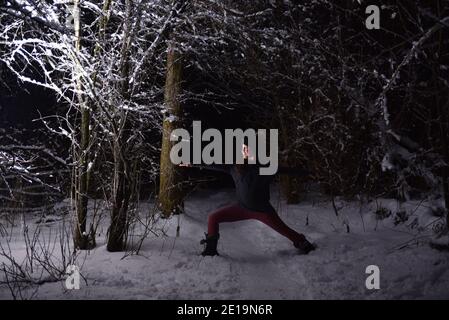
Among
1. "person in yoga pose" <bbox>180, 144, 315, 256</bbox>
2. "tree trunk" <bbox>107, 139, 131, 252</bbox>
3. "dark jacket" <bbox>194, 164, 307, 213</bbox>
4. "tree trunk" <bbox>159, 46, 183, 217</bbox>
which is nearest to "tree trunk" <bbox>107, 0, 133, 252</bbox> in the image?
"tree trunk" <bbox>107, 139, 131, 252</bbox>

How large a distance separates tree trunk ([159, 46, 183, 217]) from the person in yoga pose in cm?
282

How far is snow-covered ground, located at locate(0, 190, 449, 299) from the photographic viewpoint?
192 inches

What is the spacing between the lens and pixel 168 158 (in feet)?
29.7

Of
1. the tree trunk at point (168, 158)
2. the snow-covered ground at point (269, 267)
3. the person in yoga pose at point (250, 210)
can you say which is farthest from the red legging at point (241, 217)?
the tree trunk at point (168, 158)

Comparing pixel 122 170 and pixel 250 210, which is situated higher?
pixel 122 170

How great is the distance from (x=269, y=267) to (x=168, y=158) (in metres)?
3.95

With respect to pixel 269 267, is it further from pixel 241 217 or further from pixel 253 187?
pixel 253 187

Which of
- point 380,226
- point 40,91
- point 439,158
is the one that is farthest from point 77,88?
point 40,91

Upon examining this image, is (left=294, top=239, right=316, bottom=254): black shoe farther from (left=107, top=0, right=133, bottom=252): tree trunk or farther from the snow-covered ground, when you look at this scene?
(left=107, top=0, right=133, bottom=252): tree trunk

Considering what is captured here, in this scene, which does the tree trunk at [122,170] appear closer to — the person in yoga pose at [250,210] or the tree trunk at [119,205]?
the tree trunk at [119,205]

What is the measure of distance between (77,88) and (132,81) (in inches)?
32.0

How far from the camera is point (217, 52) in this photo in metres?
9.55

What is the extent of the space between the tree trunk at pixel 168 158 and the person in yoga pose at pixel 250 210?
2816mm

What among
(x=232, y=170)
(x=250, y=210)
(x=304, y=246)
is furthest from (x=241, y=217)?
(x=304, y=246)
